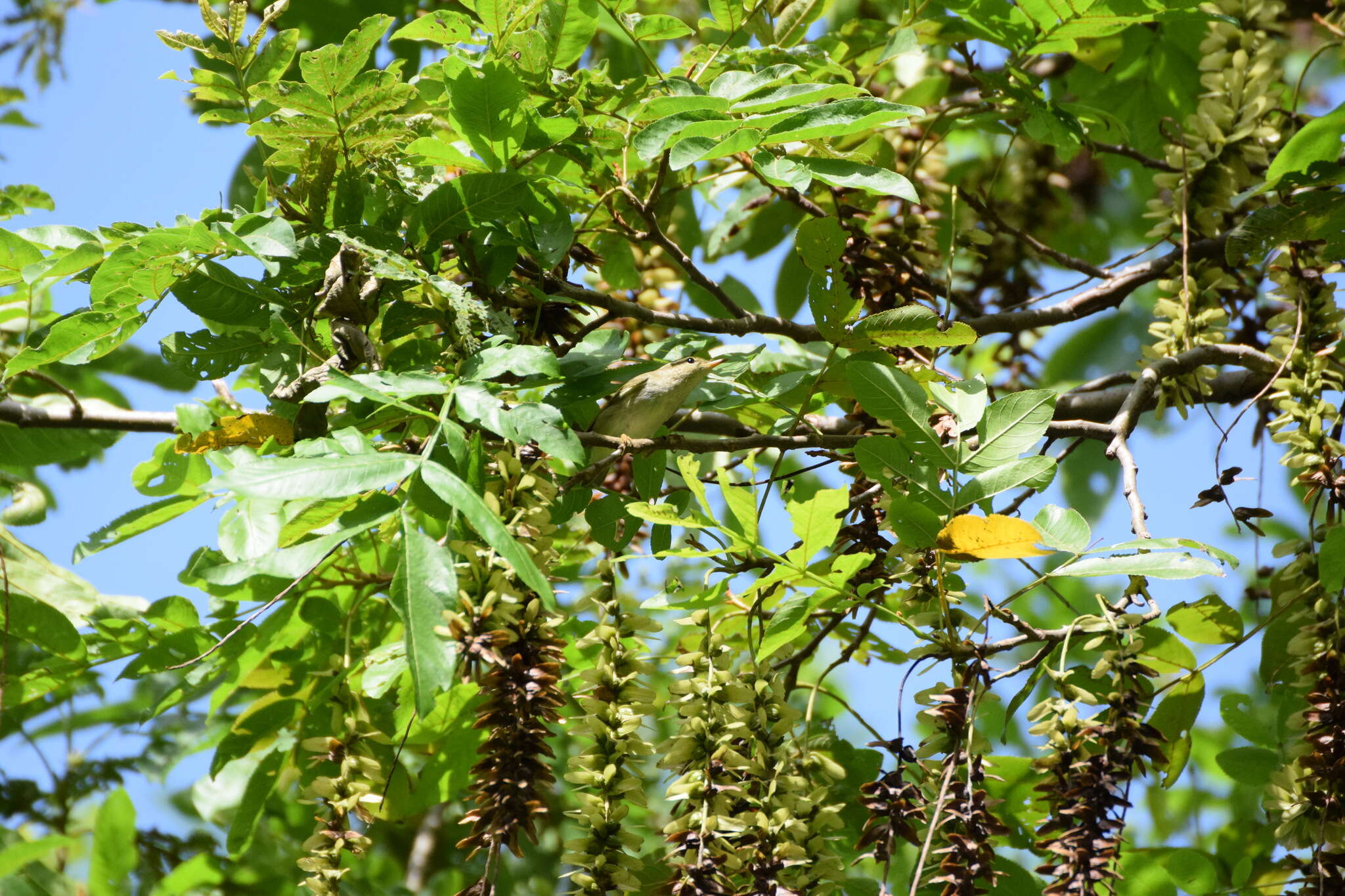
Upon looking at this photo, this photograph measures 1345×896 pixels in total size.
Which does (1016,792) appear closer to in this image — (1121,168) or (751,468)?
(751,468)

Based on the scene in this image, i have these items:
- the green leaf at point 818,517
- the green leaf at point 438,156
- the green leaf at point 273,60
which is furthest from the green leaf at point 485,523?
the green leaf at point 273,60

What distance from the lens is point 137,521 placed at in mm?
Result: 1072

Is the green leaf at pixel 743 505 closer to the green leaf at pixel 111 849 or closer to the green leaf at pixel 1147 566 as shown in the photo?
the green leaf at pixel 1147 566

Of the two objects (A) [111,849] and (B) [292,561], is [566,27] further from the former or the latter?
(A) [111,849]

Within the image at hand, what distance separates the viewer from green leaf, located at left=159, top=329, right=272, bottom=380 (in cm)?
84

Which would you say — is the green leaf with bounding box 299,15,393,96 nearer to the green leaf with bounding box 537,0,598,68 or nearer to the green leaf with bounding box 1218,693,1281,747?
the green leaf with bounding box 537,0,598,68

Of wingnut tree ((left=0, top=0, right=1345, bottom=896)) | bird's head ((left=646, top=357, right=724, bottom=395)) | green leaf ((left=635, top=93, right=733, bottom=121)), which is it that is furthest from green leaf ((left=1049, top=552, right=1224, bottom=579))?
green leaf ((left=635, top=93, right=733, bottom=121))

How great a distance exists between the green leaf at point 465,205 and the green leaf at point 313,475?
0.78ft

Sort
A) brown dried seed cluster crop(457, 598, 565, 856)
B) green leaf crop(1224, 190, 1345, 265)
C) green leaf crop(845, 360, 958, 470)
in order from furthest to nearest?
green leaf crop(1224, 190, 1345, 265) → green leaf crop(845, 360, 958, 470) → brown dried seed cluster crop(457, 598, 565, 856)

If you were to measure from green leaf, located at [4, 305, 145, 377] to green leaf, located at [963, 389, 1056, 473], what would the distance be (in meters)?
0.62

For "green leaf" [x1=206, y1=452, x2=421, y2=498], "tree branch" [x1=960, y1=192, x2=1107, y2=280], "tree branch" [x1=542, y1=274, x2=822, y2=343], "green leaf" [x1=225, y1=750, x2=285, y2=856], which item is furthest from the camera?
"tree branch" [x1=960, y1=192, x2=1107, y2=280]

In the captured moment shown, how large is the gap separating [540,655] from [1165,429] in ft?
5.16

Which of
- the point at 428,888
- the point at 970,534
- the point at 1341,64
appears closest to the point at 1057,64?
the point at 1341,64

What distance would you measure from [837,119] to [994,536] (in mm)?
307
